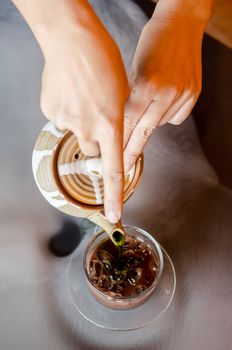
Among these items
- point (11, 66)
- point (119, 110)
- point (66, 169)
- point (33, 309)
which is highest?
point (119, 110)

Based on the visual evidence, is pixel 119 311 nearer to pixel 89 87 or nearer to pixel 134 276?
pixel 134 276

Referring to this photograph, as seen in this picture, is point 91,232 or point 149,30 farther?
point 91,232

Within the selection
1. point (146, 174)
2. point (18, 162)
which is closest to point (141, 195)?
point (146, 174)

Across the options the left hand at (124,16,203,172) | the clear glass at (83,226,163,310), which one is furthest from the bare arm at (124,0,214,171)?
the clear glass at (83,226,163,310)

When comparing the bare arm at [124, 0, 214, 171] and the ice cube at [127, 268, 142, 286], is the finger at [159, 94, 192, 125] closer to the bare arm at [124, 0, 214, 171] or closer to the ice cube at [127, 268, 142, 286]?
the bare arm at [124, 0, 214, 171]

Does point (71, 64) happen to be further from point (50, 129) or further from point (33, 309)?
point (33, 309)

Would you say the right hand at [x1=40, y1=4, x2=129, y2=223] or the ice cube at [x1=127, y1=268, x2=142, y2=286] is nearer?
the right hand at [x1=40, y1=4, x2=129, y2=223]
